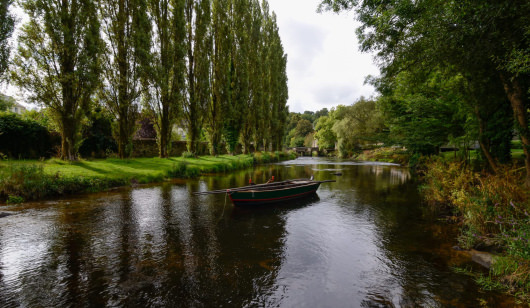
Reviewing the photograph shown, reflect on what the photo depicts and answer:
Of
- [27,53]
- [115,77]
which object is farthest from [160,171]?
[27,53]

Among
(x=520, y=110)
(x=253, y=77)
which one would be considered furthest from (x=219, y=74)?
(x=520, y=110)

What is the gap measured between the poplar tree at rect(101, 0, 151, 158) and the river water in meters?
10.2

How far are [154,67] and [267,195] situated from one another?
51.6 ft

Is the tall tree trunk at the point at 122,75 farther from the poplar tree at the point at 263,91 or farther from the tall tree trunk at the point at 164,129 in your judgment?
the poplar tree at the point at 263,91

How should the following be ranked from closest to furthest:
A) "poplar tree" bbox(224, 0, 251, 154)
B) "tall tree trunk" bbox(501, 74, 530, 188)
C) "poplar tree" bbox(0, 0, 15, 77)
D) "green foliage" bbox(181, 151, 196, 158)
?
"tall tree trunk" bbox(501, 74, 530, 188) → "poplar tree" bbox(0, 0, 15, 77) → "green foliage" bbox(181, 151, 196, 158) → "poplar tree" bbox(224, 0, 251, 154)

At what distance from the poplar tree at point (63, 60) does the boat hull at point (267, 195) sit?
41.4 ft

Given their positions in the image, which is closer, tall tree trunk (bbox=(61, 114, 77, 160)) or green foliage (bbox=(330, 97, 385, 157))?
tall tree trunk (bbox=(61, 114, 77, 160))

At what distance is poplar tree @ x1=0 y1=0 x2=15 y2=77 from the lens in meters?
11.9

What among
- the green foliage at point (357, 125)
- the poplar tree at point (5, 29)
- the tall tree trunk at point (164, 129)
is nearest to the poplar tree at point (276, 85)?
the green foliage at point (357, 125)

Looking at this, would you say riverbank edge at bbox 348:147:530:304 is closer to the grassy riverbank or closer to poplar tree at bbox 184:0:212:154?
the grassy riverbank

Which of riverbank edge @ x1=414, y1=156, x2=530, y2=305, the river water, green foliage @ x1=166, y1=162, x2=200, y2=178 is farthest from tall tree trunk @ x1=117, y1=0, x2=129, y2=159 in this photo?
riverbank edge @ x1=414, y1=156, x2=530, y2=305

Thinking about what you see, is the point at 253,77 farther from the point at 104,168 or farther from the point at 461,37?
the point at 461,37

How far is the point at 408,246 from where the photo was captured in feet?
23.0

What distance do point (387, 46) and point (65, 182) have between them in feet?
51.8
